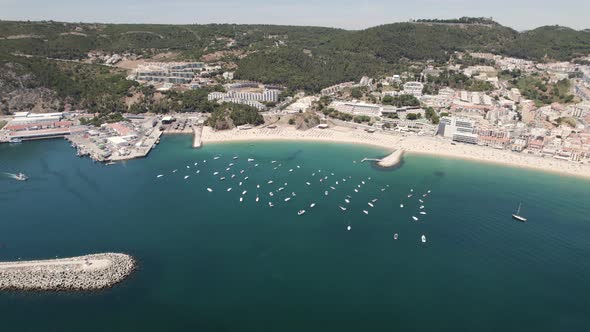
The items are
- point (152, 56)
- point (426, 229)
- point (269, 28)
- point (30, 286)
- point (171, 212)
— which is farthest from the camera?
point (269, 28)

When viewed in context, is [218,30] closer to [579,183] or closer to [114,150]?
[114,150]

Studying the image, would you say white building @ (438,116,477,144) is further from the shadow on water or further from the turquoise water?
the shadow on water

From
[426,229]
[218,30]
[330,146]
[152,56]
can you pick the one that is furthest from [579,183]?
[218,30]

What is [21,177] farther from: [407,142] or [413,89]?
[413,89]

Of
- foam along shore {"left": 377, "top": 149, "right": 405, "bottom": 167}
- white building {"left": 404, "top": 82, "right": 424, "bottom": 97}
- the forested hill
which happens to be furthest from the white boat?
white building {"left": 404, "top": 82, "right": 424, "bottom": 97}

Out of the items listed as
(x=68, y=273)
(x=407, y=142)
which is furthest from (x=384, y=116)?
(x=68, y=273)

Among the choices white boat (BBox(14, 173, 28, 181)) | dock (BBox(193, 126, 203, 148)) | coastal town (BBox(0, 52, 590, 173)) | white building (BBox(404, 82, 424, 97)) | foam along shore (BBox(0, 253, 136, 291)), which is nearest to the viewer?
foam along shore (BBox(0, 253, 136, 291))
